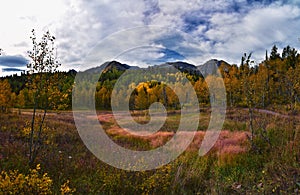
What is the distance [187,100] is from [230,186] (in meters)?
35.0

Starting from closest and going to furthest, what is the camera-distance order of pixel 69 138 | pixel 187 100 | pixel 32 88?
1. pixel 32 88
2. pixel 69 138
3. pixel 187 100

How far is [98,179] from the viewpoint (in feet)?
19.7

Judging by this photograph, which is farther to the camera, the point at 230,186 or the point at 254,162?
the point at 254,162

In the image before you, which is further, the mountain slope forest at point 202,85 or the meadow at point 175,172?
the mountain slope forest at point 202,85

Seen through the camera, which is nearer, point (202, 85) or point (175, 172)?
point (175, 172)

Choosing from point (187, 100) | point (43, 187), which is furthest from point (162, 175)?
point (187, 100)

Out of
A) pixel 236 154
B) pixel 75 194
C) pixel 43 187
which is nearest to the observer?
pixel 43 187

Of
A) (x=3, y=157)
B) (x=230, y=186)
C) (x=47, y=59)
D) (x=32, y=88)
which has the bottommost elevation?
(x=230, y=186)

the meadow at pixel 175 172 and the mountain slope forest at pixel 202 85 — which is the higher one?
the mountain slope forest at pixel 202 85

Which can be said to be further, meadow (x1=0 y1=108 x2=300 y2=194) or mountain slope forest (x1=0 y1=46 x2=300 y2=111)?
mountain slope forest (x1=0 y1=46 x2=300 y2=111)

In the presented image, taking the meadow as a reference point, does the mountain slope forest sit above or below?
above

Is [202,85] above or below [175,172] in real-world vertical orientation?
above

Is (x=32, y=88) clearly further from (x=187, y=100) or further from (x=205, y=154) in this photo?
(x=187, y=100)

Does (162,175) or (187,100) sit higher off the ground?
(187,100)
